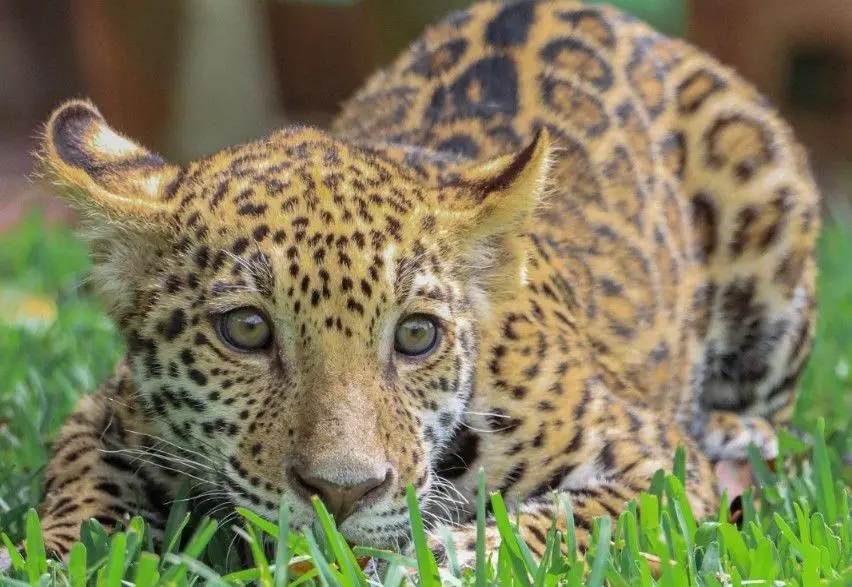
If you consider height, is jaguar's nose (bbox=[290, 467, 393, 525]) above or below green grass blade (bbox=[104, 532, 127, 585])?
above

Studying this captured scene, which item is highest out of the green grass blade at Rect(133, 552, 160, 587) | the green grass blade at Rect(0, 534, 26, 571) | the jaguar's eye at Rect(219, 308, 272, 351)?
the jaguar's eye at Rect(219, 308, 272, 351)

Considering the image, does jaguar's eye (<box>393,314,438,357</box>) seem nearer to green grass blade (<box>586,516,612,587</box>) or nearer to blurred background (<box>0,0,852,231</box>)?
green grass blade (<box>586,516,612,587</box>)

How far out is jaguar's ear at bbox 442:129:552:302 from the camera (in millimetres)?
4301

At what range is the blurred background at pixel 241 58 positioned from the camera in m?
13.0

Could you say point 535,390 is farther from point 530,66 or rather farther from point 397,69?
point 397,69

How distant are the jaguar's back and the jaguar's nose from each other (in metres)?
1.89

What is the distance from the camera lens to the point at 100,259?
4355 mm

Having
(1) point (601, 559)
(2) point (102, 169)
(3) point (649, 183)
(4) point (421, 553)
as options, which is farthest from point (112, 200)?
(3) point (649, 183)

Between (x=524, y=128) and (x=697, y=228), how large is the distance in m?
1.20

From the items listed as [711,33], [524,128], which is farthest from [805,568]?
[711,33]

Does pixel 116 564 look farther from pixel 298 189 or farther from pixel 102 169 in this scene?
pixel 102 169

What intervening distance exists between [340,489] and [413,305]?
692mm

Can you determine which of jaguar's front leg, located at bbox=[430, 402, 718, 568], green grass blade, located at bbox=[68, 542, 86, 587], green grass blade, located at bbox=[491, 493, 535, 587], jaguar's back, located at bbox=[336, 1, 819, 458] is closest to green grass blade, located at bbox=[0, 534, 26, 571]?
green grass blade, located at bbox=[68, 542, 86, 587]

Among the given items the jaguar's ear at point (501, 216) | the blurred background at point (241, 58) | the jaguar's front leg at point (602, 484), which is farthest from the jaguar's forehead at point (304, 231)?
the blurred background at point (241, 58)
